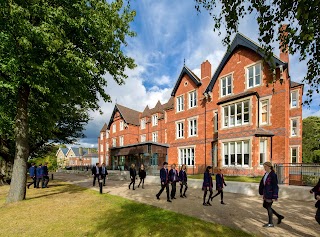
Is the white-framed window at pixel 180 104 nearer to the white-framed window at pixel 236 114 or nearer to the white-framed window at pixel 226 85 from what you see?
the white-framed window at pixel 226 85

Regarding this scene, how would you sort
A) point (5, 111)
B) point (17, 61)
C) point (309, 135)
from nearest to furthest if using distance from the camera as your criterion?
point (17, 61), point (5, 111), point (309, 135)

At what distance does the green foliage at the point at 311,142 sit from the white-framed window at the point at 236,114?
1018 inches

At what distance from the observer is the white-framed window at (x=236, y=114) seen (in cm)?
1931

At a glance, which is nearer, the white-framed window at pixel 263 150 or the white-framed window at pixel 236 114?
A: the white-framed window at pixel 263 150

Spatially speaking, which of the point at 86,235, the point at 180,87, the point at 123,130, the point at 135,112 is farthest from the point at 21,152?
the point at 135,112

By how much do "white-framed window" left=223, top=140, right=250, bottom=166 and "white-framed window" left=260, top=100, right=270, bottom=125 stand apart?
8.04ft

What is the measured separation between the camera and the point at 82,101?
1269 cm

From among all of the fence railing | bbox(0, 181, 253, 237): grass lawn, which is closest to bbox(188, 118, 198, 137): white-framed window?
the fence railing

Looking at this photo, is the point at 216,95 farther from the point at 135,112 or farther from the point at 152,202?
the point at 135,112

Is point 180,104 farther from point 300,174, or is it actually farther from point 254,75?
point 300,174

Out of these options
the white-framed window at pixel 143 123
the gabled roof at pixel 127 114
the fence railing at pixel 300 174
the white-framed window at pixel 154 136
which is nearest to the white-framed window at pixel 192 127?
the fence railing at pixel 300 174

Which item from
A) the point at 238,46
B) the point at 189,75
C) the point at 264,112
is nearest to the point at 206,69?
the point at 189,75

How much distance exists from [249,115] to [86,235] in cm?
1674

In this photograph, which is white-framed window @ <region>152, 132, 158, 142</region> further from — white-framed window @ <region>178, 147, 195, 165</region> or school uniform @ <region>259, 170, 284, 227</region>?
school uniform @ <region>259, 170, 284, 227</region>
